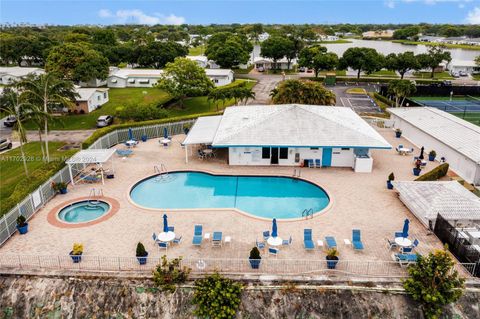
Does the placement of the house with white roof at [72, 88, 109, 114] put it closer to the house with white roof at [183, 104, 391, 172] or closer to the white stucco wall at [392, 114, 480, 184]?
the house with white roof at [183, 104, 391, 172]

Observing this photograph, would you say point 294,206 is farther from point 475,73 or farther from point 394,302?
point 475,73

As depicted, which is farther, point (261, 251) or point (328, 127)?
point (328, 127)

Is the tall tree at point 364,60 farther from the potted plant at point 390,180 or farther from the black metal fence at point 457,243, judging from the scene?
the black metal fence at point 457,243

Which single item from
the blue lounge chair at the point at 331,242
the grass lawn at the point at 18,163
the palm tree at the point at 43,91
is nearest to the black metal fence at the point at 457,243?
the blue lounge chair at the point at 331,242

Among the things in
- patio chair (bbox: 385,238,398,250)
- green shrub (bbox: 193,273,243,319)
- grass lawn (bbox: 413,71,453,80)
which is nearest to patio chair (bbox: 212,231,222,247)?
green shrub (bbox: 193,273,243,319)

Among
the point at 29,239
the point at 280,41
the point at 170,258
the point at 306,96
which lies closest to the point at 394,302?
the point at 170,258
